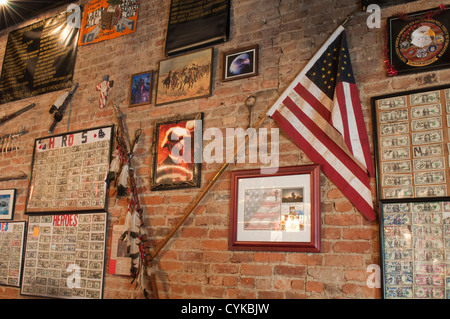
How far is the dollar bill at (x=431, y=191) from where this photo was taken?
2.22 meters

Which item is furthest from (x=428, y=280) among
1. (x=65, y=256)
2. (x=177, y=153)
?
(x=65, y=256)

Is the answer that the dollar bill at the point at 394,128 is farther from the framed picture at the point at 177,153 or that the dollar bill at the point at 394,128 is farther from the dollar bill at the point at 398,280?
the framed picture at the point at 177,153

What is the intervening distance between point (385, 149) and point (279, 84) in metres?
0.87

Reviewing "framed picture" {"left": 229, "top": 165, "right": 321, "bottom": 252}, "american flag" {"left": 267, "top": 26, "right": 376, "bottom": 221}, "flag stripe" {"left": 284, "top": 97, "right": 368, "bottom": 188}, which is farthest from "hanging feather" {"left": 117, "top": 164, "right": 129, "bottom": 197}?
"flag stripe" {"left": 284, "top": 97, "right": 368, "bottom": 188}

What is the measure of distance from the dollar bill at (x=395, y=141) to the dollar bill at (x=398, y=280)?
74 centimetres

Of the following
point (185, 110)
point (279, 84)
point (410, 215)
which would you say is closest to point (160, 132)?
point (185, 110)

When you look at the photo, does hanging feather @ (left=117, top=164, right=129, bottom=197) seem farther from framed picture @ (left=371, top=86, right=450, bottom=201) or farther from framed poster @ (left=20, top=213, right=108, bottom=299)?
framed picture @ (left=371, top=86, right=450, bottom=201)

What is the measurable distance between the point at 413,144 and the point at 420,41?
0.63 m

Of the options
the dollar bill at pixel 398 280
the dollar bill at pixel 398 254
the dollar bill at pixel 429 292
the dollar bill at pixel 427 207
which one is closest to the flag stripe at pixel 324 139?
the dollar bill at pixel 427 207

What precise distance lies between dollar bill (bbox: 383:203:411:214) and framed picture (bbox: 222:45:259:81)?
4.30ft

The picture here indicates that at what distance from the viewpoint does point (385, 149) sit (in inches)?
95.4

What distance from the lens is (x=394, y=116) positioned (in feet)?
7.99

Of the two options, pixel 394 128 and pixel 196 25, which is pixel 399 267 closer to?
pixel 394 128

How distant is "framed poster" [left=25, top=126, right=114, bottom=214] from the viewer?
354 centimetres
